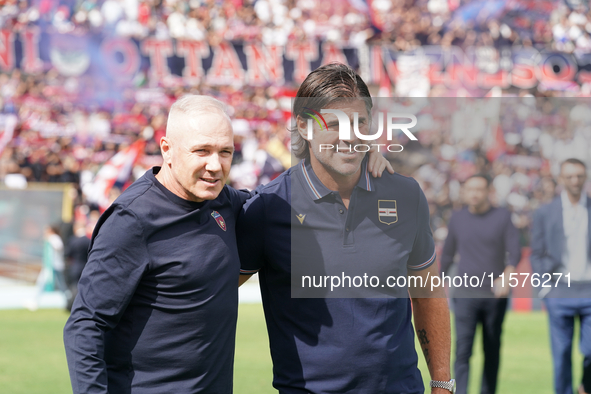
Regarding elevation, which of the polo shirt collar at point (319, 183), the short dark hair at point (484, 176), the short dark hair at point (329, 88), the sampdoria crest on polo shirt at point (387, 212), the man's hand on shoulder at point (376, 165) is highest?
the short dark hair at point (484, 176)

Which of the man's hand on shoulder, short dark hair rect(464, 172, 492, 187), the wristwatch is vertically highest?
short dark hair rect(464, 172, 492, 187)

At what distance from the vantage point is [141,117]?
17.7 metres

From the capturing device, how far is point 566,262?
5.20 meters

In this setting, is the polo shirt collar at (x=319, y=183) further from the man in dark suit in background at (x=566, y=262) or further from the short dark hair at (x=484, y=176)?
the short dark hair at (x=484, y=176)

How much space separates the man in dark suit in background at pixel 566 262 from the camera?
5.22 m

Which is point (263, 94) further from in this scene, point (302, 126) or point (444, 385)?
point (444, 385)

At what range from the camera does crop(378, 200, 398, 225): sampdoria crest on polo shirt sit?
2.69m

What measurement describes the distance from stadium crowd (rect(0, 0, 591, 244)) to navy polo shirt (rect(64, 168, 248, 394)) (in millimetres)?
7297

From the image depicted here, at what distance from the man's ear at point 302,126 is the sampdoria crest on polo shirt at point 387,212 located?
1.39 feet

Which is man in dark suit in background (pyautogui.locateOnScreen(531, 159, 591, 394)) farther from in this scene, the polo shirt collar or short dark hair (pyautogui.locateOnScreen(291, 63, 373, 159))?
short dark hair (pyautogui.locateOnScreen(291, 63, 373, 159))

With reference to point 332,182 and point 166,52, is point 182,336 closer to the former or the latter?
point 332,182

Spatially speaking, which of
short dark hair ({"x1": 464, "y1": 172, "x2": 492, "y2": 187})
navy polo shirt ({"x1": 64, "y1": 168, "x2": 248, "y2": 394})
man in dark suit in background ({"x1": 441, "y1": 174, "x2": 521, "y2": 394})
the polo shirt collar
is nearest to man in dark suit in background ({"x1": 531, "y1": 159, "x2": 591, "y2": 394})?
man in dark suit in background ({"x1": 441, "y1": 174, "x2": 521, "y2": 394})

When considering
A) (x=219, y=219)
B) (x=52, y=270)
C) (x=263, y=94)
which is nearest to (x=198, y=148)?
(x=219, y=219)

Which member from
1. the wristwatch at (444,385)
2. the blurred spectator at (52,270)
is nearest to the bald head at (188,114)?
the wristwatch at (444,385)
